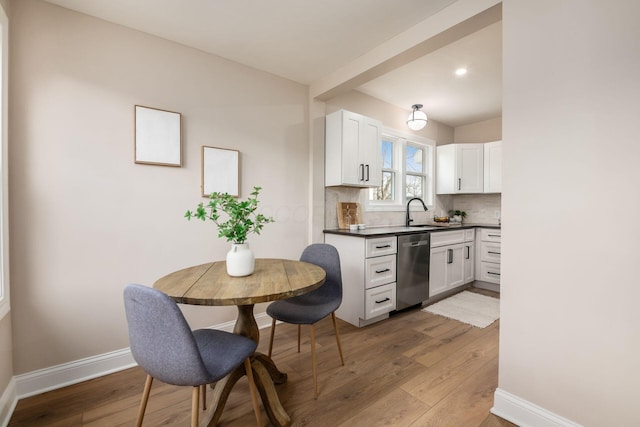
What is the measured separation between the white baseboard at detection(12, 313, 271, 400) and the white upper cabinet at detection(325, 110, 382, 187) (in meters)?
2.43

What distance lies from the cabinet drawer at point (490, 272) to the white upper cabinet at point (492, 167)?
113 centimetres

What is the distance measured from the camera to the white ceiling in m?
1.90

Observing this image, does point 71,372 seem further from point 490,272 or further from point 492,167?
point 492,167

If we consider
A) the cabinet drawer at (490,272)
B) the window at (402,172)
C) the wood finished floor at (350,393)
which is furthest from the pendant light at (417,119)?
the wood finished floor at (350,393)

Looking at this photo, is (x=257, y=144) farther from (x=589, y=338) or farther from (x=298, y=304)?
(x=589, y=338)

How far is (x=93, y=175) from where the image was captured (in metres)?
1.99

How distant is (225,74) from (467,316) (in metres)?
3.49

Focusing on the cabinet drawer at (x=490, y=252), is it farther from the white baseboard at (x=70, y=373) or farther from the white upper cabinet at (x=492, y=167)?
the white baseboard at (x=70, y=373)

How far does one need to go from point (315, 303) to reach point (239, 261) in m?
0.72

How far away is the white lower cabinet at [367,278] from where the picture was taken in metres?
2.76

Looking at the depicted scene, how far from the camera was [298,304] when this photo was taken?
2033mm

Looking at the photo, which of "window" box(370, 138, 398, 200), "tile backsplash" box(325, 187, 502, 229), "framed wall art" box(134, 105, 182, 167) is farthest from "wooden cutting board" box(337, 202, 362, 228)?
"framed wall art" box(134, 105, 182, 167)

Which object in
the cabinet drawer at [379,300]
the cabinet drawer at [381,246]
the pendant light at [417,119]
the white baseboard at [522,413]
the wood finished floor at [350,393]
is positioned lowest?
the wood finished floor at [350,393]

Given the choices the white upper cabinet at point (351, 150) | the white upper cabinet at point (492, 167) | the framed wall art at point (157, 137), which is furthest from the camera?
the white upper cabinet at point (492, 167)
